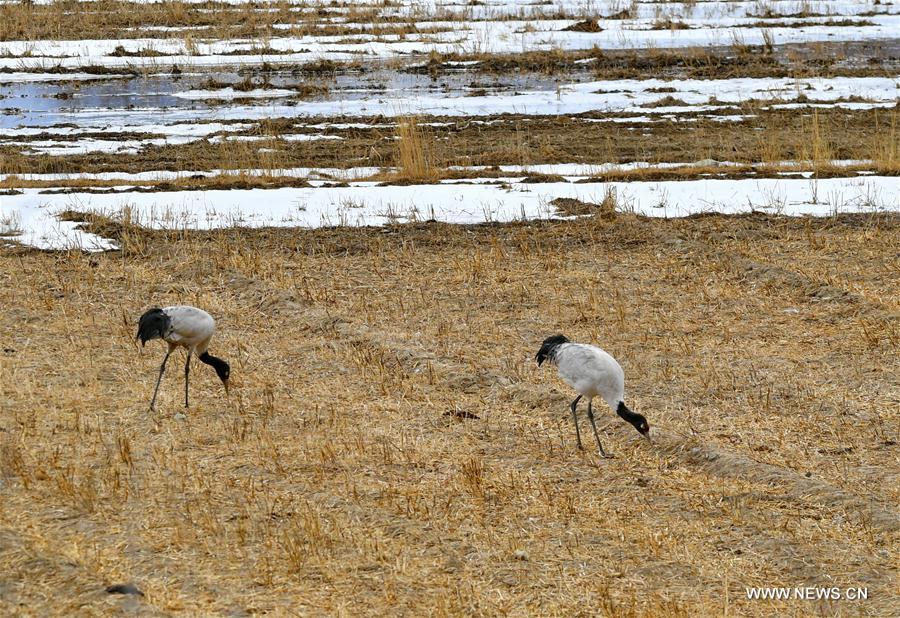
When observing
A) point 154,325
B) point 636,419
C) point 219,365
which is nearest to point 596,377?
point 636,419

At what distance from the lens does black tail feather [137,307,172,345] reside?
7.63 meters

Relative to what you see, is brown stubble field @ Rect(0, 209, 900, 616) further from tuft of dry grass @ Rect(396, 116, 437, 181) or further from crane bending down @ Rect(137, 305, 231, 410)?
tuft of dry grass @ Rect(396, 116, 437, 181)

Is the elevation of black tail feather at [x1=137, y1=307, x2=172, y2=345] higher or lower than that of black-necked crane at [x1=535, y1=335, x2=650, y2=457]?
higher

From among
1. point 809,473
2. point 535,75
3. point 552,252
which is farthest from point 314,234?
point 535,75

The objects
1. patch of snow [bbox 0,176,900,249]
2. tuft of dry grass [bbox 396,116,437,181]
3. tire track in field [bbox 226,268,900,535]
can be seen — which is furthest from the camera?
tuft of dry grass [bbox 396,116,437,181]

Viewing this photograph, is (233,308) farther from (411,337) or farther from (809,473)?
(809,473)

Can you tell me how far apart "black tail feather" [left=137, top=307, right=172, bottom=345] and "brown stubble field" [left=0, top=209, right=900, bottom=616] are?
0.60 metres

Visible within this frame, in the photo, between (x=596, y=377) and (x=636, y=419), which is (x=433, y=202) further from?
(x=636, y=419)

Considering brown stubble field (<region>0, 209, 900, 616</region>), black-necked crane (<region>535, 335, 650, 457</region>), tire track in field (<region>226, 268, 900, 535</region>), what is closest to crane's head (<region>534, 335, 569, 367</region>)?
black-necked crane (<region>535, 335, 650, 457</region>)

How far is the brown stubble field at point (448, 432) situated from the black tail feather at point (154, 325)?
60 cm

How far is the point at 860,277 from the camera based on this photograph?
37.7ft

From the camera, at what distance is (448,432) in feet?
25.5

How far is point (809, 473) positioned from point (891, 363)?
2450 mm

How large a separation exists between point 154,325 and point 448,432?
1.99 metres
